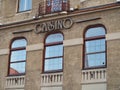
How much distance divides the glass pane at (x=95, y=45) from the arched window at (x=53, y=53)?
1.92 metres

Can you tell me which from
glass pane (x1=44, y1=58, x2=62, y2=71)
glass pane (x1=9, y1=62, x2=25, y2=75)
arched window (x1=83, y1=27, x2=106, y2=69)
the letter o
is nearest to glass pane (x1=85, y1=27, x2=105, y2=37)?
arched window (x1=83, y1=27, x2=106, y2=69)

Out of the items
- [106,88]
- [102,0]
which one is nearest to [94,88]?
[106,88]

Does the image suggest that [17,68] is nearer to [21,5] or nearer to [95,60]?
[21,5]

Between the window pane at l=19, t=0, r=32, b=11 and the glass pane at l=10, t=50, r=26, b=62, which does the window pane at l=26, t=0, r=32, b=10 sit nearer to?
the window pane at l=19, t=0, r=32, b=11

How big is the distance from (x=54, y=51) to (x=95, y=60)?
310cm

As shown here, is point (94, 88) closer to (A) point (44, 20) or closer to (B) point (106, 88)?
(B) point (106, 88)

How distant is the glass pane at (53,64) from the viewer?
24266 mm

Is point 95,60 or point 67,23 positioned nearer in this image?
point 95,60

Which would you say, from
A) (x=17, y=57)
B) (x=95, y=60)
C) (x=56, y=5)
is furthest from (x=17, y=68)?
(x=95, y=60)

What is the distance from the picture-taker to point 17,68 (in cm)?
2609

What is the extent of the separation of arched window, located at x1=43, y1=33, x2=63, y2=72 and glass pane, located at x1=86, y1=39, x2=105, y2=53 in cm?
192

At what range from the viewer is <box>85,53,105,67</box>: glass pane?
22.7 m

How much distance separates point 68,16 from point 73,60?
2.92 metres

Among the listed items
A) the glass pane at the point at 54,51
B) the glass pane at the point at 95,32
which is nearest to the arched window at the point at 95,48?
the glass pane at the point at 95,32
